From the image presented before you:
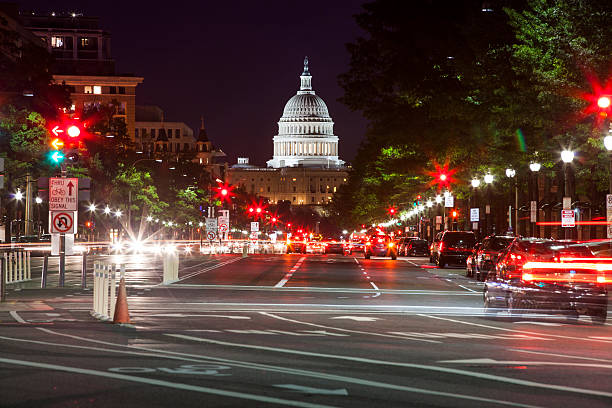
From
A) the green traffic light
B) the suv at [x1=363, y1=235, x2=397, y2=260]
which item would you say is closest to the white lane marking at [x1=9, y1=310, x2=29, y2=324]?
the green traffic light

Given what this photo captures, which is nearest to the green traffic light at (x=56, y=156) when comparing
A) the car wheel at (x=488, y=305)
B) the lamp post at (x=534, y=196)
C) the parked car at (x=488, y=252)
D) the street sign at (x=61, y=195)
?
the street sign at (x=61, y=195)

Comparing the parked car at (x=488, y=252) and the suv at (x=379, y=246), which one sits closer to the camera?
the parked car at (x=488, y=252)

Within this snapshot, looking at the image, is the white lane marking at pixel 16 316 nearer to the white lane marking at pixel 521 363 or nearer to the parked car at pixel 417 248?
the white lane marking at pixel 521 363

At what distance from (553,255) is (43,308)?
11.3 meters

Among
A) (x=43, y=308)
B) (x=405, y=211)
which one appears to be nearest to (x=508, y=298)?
(x=43, y=308)

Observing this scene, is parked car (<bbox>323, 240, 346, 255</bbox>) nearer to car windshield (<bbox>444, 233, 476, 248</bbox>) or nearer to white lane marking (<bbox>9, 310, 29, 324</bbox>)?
car windshield (<bbox>444, 233, 476, 248</bbox>)

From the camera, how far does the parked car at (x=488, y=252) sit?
40812 mm

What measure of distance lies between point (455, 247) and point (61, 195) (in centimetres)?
2989

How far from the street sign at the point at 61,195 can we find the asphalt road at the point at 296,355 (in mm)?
4194

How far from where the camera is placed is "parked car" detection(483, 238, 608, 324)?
75.9 feet

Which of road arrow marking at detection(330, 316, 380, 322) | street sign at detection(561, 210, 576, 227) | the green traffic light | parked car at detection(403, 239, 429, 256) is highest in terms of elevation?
the green traffic light

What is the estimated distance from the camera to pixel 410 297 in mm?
30641

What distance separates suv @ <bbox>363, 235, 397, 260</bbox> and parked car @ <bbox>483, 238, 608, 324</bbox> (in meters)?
49.8

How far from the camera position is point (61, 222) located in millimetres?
31984
